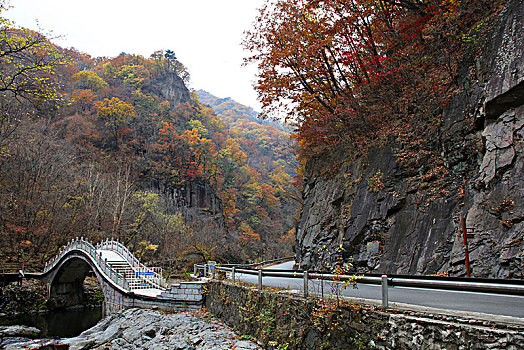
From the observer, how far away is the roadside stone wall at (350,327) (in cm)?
373

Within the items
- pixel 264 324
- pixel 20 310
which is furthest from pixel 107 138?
pixel 264 324

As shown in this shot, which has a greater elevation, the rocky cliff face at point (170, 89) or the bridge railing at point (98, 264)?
the rocky cliff face at point (170, 89)

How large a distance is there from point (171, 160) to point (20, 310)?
102 feet

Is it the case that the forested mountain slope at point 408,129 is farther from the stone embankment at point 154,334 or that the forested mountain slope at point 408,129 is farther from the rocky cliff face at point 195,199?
the rocky cliff face at point 195,199

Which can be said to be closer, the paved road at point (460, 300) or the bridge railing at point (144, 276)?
the paved road at point (460, 300)

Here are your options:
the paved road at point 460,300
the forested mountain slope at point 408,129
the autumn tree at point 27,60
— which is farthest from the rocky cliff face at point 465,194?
the autumn tree at point 27,60

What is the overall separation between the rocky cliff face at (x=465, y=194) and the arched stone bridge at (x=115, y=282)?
7480 millimetres

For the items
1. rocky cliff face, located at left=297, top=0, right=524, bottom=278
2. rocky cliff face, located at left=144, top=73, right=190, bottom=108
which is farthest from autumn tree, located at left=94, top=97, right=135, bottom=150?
rocky cliff face, located at left=297, top=0, right=524, bottom=278

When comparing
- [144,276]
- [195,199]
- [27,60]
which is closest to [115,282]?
[144,276]

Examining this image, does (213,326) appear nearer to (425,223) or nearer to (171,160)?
(425,223)

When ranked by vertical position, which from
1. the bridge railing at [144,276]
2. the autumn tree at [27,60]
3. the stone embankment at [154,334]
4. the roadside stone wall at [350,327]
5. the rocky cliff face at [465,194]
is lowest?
the stone embankment at [154,334]

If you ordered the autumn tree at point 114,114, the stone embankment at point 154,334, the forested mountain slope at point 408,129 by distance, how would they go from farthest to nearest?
1. the autumn tree at point 114,114
2. the stone embankment at point 154,334
3. the forested mountain slope at point 408,129

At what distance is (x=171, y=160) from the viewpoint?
5112cm

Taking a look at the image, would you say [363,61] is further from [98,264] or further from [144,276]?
[98,264]
